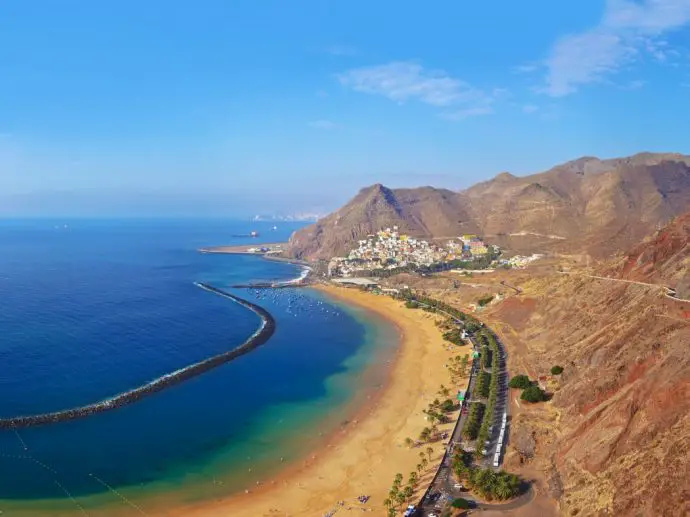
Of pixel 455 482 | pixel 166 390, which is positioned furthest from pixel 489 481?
pixel 166 390

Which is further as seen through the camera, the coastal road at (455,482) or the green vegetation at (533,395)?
the green vegetation at (533,395)

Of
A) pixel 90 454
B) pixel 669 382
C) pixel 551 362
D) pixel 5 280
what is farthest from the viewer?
pixel 5 280

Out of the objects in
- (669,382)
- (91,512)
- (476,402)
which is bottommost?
(91,512)

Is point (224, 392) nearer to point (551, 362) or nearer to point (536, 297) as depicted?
point (551, 362)

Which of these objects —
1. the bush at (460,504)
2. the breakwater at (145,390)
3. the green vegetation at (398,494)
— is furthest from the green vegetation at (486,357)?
the breakwater at (145,390)

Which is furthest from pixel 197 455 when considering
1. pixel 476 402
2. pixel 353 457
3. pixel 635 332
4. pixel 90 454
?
pixel 635 332

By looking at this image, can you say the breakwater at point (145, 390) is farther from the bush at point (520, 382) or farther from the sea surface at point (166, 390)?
the bush at point (520, 382)
